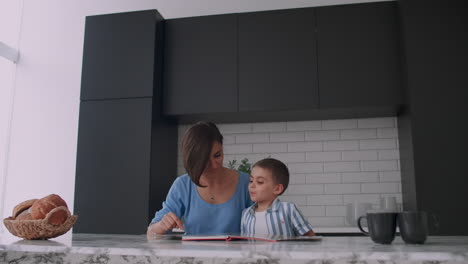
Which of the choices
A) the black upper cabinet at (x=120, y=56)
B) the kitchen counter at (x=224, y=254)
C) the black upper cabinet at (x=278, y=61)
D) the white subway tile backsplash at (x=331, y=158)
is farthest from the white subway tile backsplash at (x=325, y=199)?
the kitchen counter at (x=224, y=254)

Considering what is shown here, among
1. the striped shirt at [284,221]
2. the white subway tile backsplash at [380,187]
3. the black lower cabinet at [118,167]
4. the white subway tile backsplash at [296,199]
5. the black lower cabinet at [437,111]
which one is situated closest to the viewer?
the striped shirt at [284,221]

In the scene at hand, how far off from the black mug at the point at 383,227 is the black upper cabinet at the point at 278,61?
226cm

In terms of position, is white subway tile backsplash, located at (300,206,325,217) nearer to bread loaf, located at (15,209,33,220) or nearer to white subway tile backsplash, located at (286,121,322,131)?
white subway tile backsplash, located at (286,121,322,131)

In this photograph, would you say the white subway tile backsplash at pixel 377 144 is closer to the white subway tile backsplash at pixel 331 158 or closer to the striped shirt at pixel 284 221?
the white subway tile backsplash at pixel 331 158

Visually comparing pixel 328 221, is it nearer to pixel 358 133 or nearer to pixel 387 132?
pixel 358 133

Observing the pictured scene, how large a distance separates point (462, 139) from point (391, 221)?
213 centimetres

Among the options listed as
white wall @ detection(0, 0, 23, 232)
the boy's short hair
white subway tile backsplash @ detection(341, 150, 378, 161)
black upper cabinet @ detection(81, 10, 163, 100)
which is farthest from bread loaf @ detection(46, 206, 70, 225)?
white wall @ detection(0, 0, 23, 232)

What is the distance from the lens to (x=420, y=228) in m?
1.06

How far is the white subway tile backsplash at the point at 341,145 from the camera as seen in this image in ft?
11.7

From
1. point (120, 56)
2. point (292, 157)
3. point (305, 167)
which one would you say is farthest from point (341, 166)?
point (120, 56)

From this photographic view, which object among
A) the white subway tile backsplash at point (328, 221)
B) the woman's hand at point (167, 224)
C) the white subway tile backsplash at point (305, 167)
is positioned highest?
the white subway tile backsplash at point (305, 167)

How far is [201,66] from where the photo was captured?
3514 millimetres

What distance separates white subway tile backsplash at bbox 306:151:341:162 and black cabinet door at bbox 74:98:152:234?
1271 mm

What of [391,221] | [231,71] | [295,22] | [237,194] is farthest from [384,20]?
[391,221]
